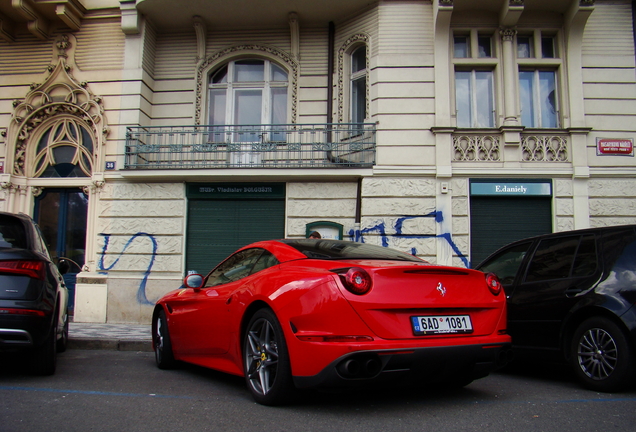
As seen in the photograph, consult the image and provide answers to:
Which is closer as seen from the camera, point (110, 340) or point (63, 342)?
point (63, 342)

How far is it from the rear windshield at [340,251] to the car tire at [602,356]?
Result: 1.69 metres

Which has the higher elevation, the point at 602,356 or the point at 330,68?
the point at 330,68

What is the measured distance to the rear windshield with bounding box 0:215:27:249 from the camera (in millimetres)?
5203

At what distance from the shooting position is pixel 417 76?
1182cm

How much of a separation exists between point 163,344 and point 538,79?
10.2 m

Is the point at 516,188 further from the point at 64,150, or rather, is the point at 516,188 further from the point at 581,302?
the point at 64,150

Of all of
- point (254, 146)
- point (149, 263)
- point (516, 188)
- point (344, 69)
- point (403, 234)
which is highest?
point (344, 69)

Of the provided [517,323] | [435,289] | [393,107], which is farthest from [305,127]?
[435,289]

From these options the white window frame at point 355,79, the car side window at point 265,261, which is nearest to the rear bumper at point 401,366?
the car side window at point 265,261

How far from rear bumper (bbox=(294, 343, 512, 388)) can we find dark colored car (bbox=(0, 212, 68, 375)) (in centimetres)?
274

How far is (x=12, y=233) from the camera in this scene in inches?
210

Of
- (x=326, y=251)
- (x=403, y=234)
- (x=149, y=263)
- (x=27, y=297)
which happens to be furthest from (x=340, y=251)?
(x=149, y=263)

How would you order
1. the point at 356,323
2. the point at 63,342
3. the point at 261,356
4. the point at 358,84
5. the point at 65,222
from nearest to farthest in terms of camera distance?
the point at 356,323 < the point at 261,356 < the point at 63,342 < the point at 358,84 < the point at 65,222

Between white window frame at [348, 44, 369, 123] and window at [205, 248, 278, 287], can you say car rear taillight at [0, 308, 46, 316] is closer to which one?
window at [205, 248, 278, 287]
